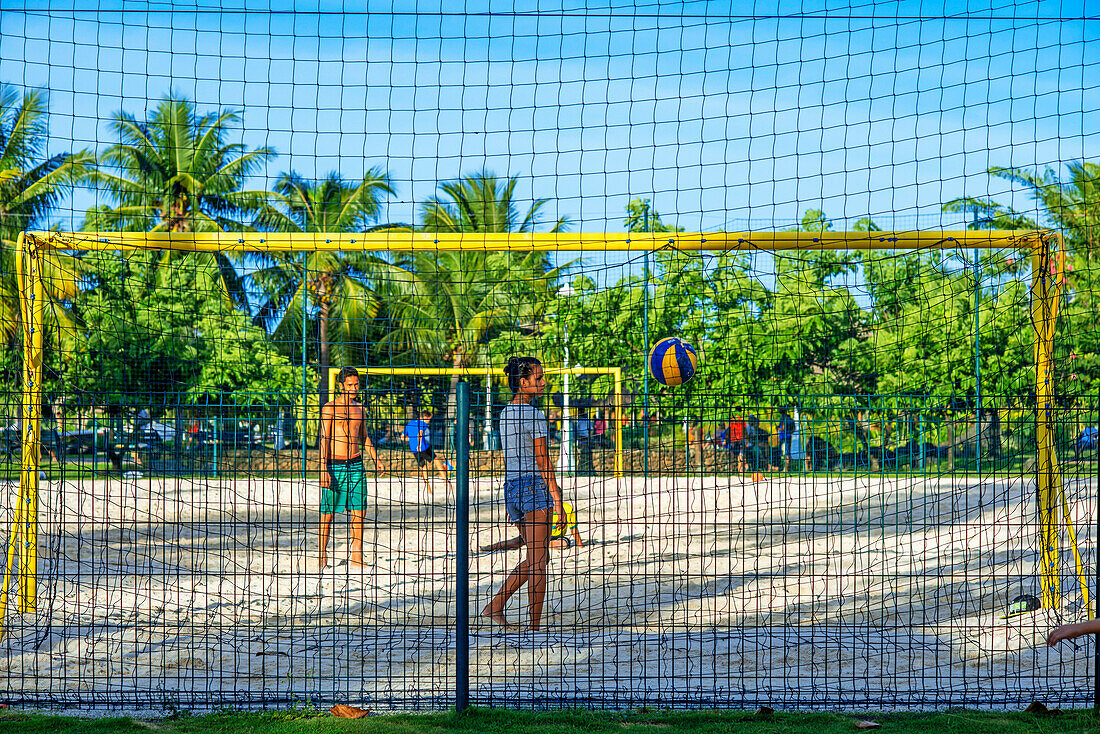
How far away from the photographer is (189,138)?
1005 inches

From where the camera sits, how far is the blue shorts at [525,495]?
5.18m

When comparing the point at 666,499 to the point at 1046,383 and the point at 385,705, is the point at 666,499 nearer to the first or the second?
the point at 1046,383

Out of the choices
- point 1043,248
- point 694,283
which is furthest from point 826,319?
point 1043,248

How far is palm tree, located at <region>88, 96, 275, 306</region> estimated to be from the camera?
24.3 m

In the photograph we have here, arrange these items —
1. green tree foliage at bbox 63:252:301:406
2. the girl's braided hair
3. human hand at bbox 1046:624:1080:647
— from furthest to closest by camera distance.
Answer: green tree foliage at bbox 63:252:301:406 < the girl's braided hair < human hand at bbox 1046:624:1080:647

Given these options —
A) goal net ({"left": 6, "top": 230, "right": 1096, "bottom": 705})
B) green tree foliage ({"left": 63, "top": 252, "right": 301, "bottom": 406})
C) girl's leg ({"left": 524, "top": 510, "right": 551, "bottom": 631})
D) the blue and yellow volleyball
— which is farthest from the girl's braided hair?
green tree foliage ({"left": 63, "top": 252, "right": 301, "bottom": 406})

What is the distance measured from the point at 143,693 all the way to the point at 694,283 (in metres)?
12.6

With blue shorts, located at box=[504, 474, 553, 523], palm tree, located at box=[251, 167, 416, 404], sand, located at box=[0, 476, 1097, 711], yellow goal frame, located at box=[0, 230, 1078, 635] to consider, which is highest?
palm tree, located at box=[251, 167, 416, 404]

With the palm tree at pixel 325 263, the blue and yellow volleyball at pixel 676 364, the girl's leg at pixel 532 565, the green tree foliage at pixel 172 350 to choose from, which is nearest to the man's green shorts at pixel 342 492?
the girl's leg at pixel 532 565

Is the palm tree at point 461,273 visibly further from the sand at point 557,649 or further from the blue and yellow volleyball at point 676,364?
the sand at point 557,649

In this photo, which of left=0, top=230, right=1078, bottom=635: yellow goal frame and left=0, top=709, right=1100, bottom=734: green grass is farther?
left=0, top=230, right=1078, bottom=635: yellow goal frame

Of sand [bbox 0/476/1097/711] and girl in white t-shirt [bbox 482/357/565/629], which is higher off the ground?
girl in white t-shirt [bbox 482/357/565/629]

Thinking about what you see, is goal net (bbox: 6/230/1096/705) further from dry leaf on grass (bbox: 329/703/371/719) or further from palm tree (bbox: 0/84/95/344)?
palm tree (bbox: 0/84/95/344)

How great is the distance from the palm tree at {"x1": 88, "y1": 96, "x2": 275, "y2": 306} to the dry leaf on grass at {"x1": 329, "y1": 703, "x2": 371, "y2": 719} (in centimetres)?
2133
